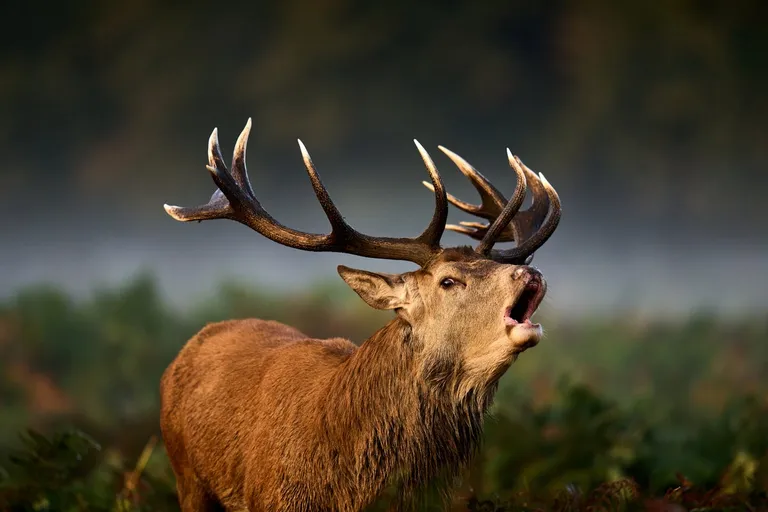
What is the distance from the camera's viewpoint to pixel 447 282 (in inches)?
138

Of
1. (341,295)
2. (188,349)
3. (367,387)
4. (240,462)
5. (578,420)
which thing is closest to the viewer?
(367,387)

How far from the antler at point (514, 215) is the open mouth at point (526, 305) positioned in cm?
36

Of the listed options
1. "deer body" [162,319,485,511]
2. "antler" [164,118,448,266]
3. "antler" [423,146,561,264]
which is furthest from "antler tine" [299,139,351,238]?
"antler" [423,146,561,264]

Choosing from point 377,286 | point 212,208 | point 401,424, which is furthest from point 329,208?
point 401,424

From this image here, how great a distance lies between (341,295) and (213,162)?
22.4 ft

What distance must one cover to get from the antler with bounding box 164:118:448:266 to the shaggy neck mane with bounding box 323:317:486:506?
1.07ft

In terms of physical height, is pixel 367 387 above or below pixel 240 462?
above

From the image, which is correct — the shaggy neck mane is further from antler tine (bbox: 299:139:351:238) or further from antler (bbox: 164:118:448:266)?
antler tine (bbox: 299:139:351:238)

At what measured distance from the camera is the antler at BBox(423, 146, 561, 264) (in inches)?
146

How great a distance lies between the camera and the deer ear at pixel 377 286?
3.62 metres

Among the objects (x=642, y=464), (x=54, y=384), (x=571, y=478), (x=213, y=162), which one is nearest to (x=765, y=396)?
(x=642, y=464)

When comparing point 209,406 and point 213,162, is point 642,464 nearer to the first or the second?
point 209,406

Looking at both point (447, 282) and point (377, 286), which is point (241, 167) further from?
point (447, 282)

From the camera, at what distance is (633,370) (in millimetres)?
9438
